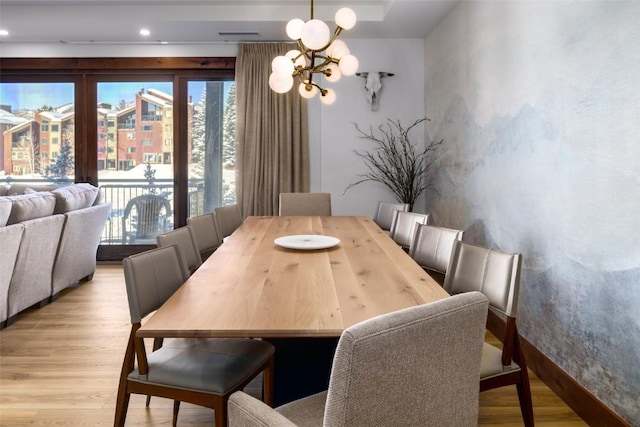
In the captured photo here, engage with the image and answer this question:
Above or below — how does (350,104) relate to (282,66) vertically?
above

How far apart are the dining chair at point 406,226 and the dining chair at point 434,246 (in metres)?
0.46

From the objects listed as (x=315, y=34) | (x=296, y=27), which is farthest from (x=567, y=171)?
(x=296, y=27)

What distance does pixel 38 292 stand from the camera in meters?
3.72

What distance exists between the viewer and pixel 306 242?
2428 mm

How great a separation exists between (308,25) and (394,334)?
6.86 feet

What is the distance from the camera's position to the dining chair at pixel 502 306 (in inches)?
66.0

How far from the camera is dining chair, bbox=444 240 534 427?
1676 mm

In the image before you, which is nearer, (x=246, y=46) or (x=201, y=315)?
(x=201, y=315)

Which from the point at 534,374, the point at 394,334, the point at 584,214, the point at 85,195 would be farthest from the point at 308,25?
the point at 85,195

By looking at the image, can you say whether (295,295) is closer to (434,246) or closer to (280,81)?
(434,246)

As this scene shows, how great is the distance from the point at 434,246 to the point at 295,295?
3.55ft

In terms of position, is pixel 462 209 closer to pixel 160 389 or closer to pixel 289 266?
pixel 289 266

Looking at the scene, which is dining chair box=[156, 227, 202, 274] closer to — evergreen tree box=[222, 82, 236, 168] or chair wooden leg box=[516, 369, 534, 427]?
chair wooden leg box=[516, 369, 534, 427]

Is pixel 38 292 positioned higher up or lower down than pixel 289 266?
lower down
